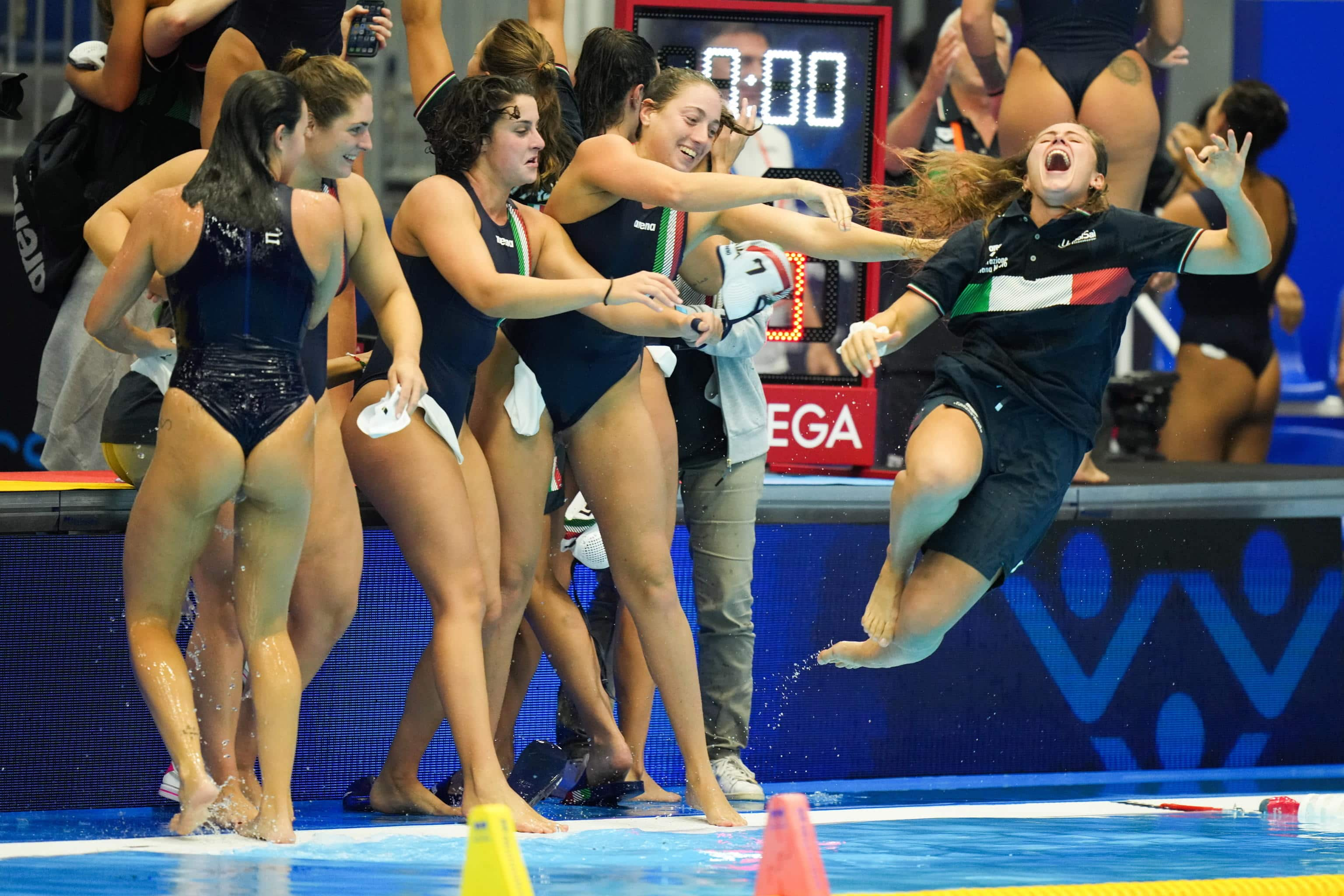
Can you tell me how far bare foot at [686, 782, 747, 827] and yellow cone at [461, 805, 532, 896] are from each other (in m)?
1.48

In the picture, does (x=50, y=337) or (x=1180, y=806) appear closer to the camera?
(x=1180, y=806)

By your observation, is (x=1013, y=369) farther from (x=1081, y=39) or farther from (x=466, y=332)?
(x=1081, y=39)

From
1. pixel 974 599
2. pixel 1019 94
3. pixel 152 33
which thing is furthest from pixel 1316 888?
pixel 152 33

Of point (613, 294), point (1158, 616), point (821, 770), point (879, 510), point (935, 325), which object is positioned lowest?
point (821, 770)

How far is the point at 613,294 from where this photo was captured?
4188 millimetres

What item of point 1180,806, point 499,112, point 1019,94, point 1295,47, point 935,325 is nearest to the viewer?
point 499,112

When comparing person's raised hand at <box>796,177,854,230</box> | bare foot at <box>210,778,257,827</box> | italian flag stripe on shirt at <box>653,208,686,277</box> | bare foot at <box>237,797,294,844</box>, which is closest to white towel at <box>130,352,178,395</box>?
bare foot at <box>210,778,257,827</box>

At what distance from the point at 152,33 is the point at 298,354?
1.70m

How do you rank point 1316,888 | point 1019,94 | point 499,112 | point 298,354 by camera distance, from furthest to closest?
point 1019,94 < point 499,112 < point 298,354 < point 1316,888

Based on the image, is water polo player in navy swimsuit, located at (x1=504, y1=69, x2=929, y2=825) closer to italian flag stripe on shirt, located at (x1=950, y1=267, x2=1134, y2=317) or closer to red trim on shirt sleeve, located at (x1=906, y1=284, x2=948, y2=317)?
red trim on shirt sleeve, located at (x1=906, y1=284, x2=948, y2=317)

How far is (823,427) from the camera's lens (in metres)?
6.48

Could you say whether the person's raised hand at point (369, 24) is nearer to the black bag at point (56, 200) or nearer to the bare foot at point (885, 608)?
the black bag at point (56, 200)

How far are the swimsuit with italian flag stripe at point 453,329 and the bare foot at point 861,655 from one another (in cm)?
Result: 118

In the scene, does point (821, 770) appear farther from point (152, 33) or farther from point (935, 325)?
point (152, 33)
